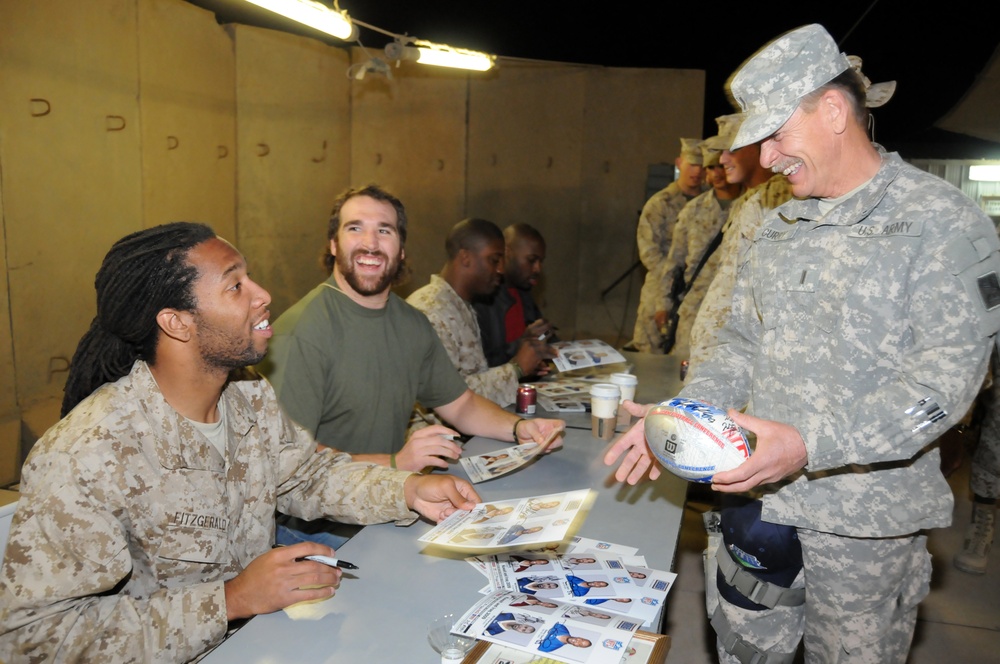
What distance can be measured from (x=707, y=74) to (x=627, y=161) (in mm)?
1250

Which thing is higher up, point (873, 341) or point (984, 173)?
point (984, 173)

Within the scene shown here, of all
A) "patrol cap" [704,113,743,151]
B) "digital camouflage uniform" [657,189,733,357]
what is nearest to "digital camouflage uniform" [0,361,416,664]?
"patrol cap" [704,113,743,151]

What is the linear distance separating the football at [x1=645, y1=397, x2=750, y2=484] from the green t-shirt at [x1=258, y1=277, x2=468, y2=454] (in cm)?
125

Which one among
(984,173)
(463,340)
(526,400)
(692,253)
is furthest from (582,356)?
(984,173)

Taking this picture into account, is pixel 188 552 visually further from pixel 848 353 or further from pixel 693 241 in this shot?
pixel 693 241

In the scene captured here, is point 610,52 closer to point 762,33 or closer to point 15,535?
point 762,33

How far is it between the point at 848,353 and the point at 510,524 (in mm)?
839

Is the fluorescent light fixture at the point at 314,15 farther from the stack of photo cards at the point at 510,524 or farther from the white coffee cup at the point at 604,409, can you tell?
the stack of photo cards at the point at 510,524

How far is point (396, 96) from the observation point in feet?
24.2

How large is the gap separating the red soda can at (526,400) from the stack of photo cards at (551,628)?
58.5 inches

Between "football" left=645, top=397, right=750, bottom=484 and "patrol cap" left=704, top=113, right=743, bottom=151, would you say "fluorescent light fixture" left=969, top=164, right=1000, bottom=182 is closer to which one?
"patrol cap" left=704, top=113, right=743, bottom=151

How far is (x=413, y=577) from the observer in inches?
64.2

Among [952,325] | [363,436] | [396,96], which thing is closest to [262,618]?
[363,436]

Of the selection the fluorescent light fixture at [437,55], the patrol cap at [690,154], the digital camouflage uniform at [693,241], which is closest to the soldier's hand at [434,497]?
the digital camouflage uniform at [693,241]
